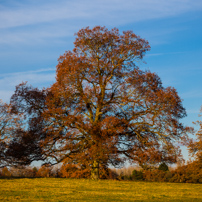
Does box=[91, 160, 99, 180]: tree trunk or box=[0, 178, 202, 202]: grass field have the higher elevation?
box=[91, 160, 99, 180]: tree trunk

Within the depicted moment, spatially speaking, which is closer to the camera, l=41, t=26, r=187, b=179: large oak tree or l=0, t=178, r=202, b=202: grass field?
l=0, t=178, r=202, b=202: grass field

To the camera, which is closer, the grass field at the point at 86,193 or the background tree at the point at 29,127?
the grass field at the point at 86,193

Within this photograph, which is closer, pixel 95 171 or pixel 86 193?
pixel 86 193

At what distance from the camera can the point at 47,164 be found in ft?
89.1

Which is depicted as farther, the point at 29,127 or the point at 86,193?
the point at 29,127

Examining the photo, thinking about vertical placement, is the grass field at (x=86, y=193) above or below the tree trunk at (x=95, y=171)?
below

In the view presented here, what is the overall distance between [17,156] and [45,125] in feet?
13.7

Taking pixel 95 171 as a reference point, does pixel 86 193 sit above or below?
below

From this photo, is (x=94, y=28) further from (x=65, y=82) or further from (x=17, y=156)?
(x=17, y=156)

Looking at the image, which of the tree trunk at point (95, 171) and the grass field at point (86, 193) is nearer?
the grass field at point (86, 193)

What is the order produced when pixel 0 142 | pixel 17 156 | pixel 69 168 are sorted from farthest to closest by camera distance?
pixel 0 142 → pixel 17 156 → pixel 69 168

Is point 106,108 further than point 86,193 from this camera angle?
Yes

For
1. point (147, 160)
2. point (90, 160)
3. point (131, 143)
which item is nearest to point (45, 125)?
point (90, 160)

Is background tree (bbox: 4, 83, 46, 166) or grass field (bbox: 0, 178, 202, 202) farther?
background tree (bbox: 4, 83, 46, 166)
